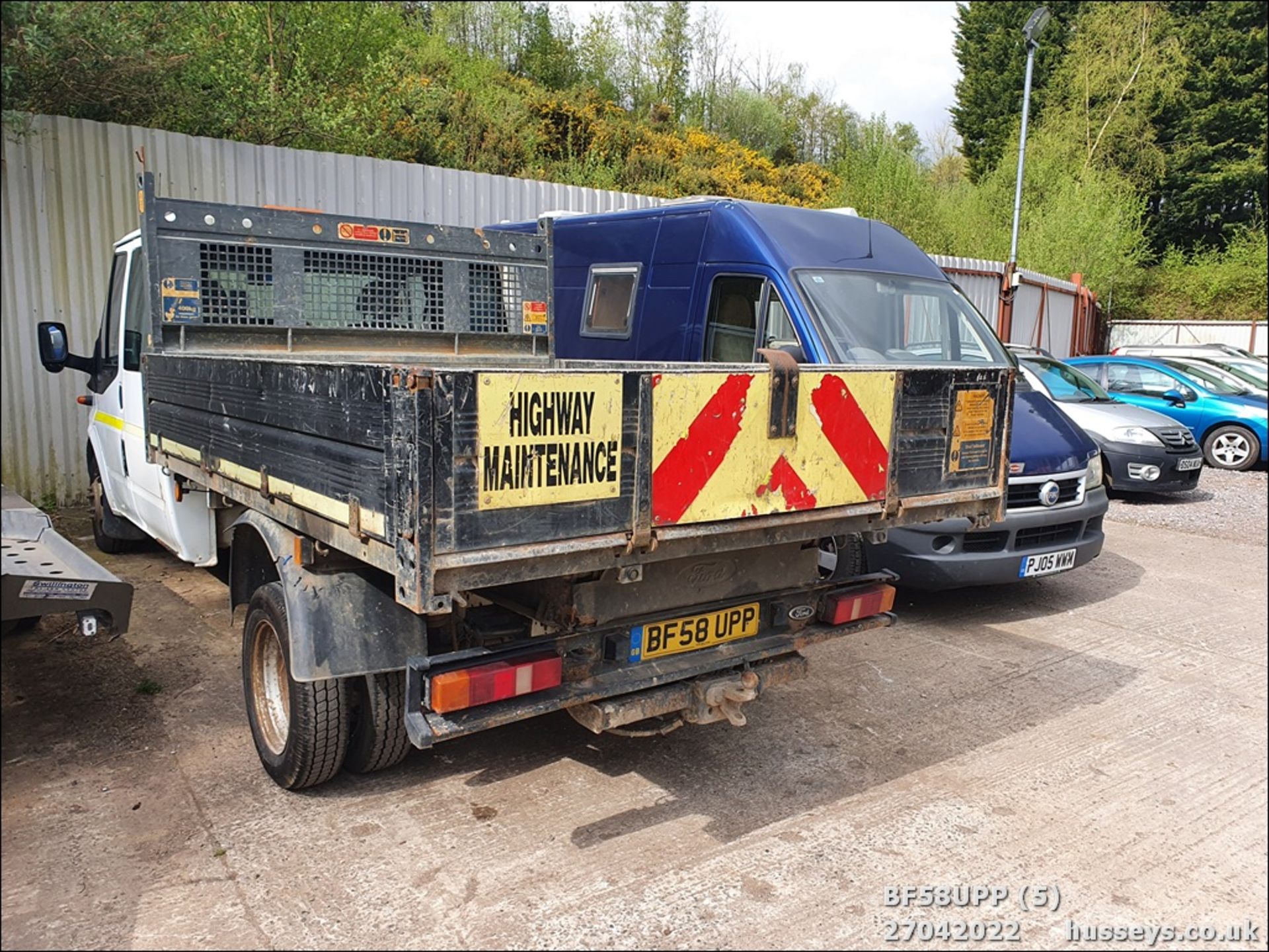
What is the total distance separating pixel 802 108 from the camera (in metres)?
29.6

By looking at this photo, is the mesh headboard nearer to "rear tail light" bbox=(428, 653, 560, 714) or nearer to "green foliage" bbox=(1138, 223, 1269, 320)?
"rear tail light" bbox=(428, 653, 560, 714)

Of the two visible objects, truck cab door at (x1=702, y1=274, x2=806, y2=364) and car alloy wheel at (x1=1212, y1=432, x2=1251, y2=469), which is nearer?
truck cab door at (x1=702, y1=274, x2=806, y2=364)

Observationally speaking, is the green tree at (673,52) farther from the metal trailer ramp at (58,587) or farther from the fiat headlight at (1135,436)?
the metal trailer ramp at (58,587)

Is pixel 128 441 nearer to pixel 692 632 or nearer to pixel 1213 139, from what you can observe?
pixel 692 632

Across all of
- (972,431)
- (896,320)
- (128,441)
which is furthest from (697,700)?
(128,441)

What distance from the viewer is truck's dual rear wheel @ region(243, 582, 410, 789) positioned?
3.51 meters

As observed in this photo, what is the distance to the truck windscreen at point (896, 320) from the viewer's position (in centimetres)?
585

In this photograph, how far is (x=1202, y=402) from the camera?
13.1 metres

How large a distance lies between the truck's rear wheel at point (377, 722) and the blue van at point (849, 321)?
330 centimetres

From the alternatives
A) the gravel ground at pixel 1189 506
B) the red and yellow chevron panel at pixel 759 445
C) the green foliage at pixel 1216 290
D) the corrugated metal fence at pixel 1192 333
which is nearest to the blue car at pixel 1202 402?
the gravel ground at pixel 1189 506

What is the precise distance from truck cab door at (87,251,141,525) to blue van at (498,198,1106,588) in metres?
2.96

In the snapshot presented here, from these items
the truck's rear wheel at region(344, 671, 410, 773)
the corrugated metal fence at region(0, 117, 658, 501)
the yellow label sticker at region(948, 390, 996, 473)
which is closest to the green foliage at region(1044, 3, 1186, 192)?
the corrugated metal fence at region(0, 117, 658, 501)

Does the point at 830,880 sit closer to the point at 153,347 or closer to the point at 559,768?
the point at 559,768

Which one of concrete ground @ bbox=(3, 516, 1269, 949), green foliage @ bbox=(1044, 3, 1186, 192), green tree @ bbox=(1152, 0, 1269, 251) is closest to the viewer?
concrete ground @ bbox=(3, 516, 1269, 949)
